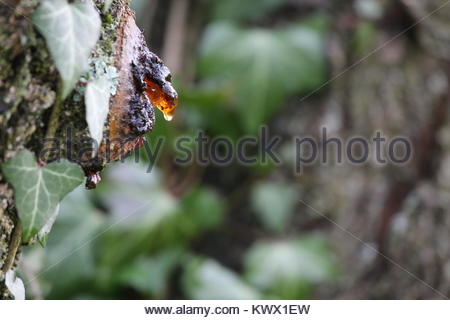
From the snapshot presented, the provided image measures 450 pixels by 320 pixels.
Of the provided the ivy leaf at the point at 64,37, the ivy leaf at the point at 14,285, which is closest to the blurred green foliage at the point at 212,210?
the ivy leaf at the point at 14,285

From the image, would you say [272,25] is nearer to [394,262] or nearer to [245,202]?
[245,202]

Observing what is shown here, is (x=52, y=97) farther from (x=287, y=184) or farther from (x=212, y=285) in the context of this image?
(x=287, y=184)

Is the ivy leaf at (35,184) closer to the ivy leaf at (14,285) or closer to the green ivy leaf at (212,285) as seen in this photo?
the ivy leaf at (14,285)

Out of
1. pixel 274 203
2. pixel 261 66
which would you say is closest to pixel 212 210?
pixel 274 203

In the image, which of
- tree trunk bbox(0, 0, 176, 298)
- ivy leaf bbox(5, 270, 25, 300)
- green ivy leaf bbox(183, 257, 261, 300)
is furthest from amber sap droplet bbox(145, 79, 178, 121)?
green ivy leaf bbox(183, 257, 261, 300)

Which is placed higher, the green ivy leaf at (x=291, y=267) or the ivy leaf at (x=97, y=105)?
the ivy leaf at (x=97, y=105)

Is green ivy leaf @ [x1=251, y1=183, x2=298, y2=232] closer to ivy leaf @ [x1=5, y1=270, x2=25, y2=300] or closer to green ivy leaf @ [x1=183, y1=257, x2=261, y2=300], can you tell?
green ivy leaf @ [x1=183, y1=257, x2=261, y2=300]
